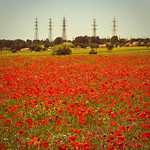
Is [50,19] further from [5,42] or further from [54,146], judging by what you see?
[54,146]

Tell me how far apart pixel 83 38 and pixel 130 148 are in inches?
4316

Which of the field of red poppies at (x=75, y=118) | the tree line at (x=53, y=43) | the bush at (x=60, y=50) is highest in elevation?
the tree line at (x=53, y=43)

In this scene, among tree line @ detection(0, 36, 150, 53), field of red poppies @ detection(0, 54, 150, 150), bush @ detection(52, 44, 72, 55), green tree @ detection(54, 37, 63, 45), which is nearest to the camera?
field of red poppies @ detection(0, 54, 150, 150)

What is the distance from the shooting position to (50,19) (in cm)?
8600

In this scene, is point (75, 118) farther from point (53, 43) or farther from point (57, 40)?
point (57, 40)

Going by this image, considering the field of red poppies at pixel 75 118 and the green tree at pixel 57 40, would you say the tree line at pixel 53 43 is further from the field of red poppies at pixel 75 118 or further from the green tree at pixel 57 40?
the field of red poppies at pixel 75 118

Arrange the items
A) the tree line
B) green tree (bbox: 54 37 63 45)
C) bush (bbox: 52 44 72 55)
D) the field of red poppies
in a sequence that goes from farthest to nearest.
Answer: green tree (bbox: 54 37 63 45)
the tree line
bush (bbox: 52 44 72 55)
the field of red poppies

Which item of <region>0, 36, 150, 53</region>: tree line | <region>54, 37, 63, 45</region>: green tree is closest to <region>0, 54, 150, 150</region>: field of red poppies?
<region>0, 36, 150, 53</region>: tree line

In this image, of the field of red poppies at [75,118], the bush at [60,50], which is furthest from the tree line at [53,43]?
the field of red poppies at [75,118]

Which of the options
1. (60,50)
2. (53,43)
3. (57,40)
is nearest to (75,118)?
(60,50)

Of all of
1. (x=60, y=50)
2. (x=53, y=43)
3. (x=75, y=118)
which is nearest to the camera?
(x=75, y=118)

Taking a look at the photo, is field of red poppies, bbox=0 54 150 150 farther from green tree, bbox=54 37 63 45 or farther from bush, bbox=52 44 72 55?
green tree, bbox=54 37 63 45

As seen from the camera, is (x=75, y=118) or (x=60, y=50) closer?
(x=75, y=118)

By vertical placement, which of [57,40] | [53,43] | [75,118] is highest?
[57,40]
